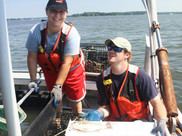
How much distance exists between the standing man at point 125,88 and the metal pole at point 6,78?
3.32 ft

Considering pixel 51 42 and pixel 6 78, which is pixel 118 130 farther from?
pixel 51 42

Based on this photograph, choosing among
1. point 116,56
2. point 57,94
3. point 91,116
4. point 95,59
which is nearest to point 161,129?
point 91,116

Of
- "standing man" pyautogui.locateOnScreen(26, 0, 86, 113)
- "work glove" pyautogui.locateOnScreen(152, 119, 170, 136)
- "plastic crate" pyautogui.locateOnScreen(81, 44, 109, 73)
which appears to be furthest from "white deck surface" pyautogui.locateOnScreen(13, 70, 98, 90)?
"work glove" pyautogui.locateOnScreen(152, 119, 170, 136)

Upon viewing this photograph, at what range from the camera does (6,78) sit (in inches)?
43.0

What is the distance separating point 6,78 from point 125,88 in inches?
54.5

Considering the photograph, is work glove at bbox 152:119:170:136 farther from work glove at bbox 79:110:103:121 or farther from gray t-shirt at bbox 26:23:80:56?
gray t-shirt at bbox 26:23:80:56

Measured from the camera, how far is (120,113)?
2.31m

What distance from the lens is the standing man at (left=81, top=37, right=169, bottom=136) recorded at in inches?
84.7

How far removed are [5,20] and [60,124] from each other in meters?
1.26

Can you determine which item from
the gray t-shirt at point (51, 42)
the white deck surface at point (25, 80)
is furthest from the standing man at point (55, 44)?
the white deck surface at point (25, 80)

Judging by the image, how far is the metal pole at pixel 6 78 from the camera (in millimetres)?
1060

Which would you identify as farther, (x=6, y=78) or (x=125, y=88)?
(x=125, y=88)

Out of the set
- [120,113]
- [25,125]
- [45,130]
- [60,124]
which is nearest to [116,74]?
[120,113]

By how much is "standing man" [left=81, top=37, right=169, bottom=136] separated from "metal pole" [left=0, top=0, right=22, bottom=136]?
39.9 inches
